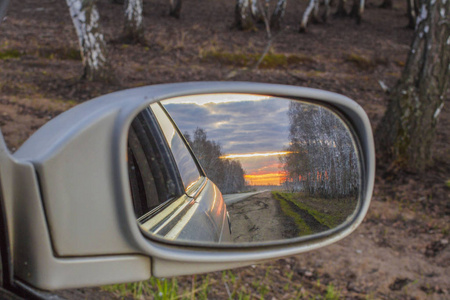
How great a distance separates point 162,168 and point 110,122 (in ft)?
1.33

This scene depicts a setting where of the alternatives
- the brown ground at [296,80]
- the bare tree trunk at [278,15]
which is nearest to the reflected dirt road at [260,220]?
the brown ground at [296,80]

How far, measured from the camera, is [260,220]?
47.8 inches

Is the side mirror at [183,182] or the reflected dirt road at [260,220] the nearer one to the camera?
the side mirror at [183,182]

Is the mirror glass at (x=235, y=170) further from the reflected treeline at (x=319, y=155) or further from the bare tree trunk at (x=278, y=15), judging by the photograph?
the bare tree trunk at (x=278, y=15)

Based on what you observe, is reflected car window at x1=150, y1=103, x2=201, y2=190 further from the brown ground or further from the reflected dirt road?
the brown ground

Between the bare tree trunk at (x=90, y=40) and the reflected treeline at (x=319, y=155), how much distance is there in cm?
866

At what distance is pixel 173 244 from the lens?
1.04 m

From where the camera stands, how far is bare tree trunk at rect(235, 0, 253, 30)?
1702cm

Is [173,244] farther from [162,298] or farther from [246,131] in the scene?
[162,298]

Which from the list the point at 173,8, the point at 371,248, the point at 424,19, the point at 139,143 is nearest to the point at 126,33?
the point at 173,8

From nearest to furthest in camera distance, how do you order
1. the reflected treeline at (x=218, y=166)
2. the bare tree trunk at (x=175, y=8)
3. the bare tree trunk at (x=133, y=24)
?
1. the reflected treeline at (x=218, y=166)
2. the bare tree trunk at (x=133, y=24)
3. the bare tree trunk at (x=175, y=8)

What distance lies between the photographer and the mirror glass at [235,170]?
1.12 metres

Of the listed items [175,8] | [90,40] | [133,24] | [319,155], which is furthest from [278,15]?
[319,155]

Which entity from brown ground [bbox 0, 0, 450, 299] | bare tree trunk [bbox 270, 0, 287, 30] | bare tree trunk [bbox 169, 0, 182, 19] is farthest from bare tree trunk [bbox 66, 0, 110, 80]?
bare tree trunk [bbox 169, 0, 182, 19]
